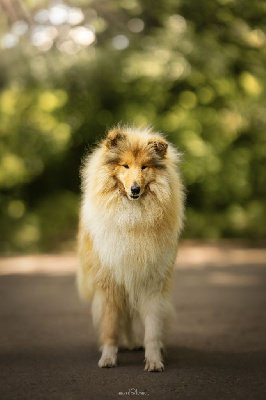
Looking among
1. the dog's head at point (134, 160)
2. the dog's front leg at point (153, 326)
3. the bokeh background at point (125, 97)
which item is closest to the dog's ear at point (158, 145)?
the dog's head at point (134, 160)

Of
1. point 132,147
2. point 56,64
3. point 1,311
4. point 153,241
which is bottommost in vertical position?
point 1,311

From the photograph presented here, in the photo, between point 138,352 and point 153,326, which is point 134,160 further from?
point 138,352

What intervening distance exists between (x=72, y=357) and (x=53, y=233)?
46.3ft

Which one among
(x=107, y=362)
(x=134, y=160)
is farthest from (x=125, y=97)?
(x=107, y=362)

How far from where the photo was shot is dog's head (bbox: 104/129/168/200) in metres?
5.68

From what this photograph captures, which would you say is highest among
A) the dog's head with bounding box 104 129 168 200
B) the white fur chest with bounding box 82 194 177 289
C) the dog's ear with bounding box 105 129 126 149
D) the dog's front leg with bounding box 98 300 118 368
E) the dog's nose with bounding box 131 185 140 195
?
the dog's ear with bounding box 105 129 126 149

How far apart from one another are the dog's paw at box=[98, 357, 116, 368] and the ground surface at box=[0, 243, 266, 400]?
0.08 meters

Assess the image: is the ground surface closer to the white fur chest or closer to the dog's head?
the white fur chest

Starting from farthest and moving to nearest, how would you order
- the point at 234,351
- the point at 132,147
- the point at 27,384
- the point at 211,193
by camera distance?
the point at 211,193 → the point at 234,351 → the point at 132,147 → the point at 27,384

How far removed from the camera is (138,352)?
6578mm

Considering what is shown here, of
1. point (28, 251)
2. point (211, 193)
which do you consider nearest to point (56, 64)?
point (28, 251)

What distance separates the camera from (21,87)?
747 inches

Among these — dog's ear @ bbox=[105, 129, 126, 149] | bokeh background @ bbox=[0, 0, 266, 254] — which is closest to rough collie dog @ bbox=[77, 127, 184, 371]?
dog's ear @ bbox=[105, 129, 126, 149]

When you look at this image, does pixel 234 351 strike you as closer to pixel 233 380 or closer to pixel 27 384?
pixel 233 380
